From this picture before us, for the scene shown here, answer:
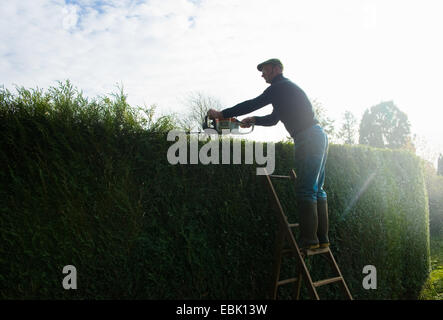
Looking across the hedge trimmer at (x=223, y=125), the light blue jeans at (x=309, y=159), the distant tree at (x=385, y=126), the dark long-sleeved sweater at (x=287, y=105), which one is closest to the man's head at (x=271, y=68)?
the dark long-sleeved sweater at (x=287, y=105)

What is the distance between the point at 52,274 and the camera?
3389 mm

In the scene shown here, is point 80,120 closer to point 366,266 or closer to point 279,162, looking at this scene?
point 279,162

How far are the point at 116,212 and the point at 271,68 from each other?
2.46 metres

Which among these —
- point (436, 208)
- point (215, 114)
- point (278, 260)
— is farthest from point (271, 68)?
point (436, 208)

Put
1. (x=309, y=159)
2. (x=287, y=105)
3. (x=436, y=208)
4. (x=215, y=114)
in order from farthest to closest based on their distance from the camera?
(x=436, y=208)
(x=215, y=114)
(x=287, y=105)
(x=309, y=159)

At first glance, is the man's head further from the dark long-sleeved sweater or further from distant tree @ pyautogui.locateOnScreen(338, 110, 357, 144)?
distant tree @ pyautogui.locateOnScreen(338, 110, 357, 144)

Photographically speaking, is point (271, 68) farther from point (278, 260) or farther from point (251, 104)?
point (278, 260)

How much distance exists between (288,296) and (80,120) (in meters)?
3.61

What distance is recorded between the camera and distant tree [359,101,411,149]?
46625 mm

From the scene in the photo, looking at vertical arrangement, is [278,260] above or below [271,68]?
below

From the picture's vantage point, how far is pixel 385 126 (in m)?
47.1

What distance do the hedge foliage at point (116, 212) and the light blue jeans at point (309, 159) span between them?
991mm

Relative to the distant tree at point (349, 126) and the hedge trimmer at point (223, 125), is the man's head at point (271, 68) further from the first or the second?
the distant tree at point (349, 126)

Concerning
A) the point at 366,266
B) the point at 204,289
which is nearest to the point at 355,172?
the point at 366,266
